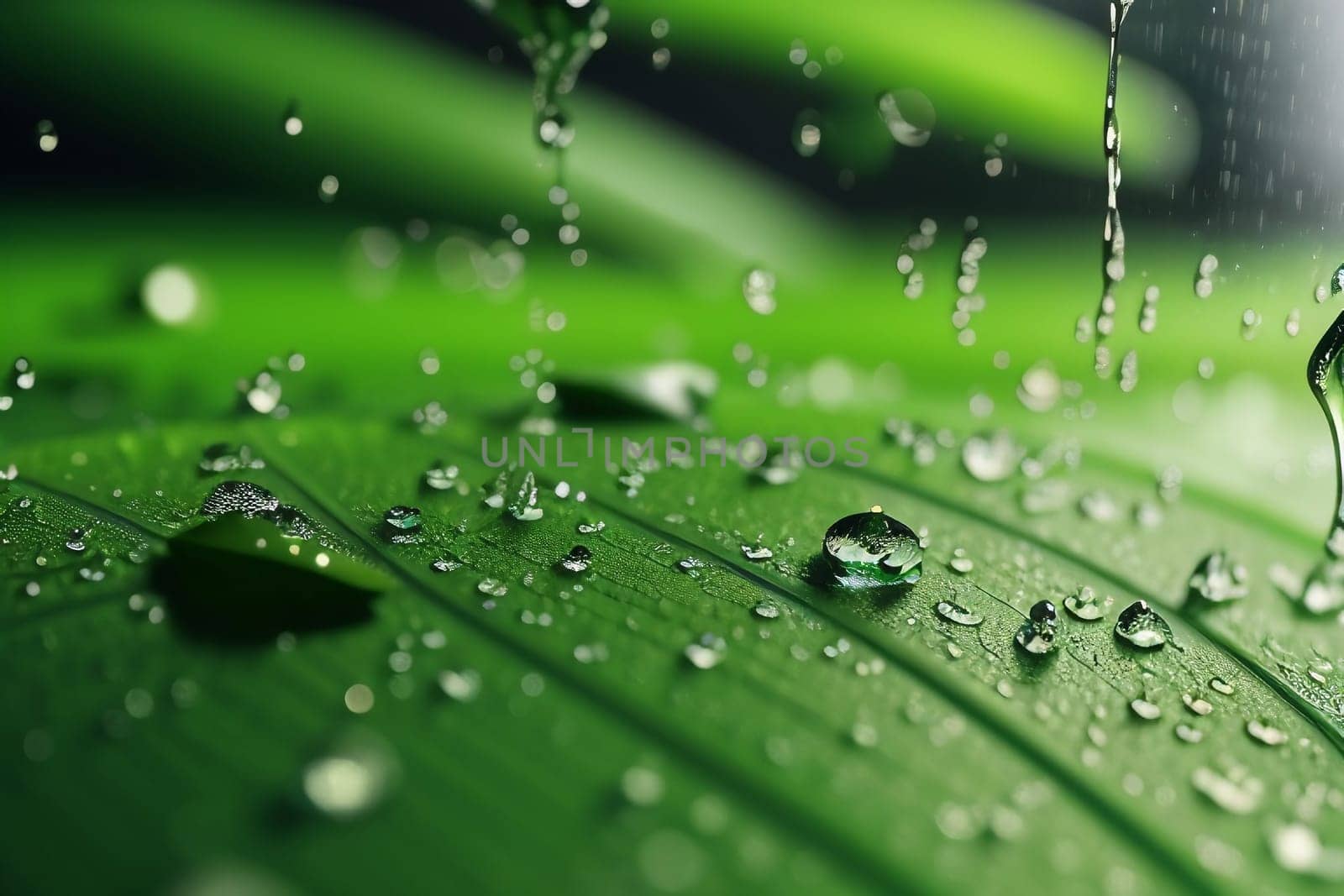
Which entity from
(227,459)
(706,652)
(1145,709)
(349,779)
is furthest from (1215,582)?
(227,459)

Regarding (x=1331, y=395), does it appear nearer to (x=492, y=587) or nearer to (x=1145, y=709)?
(x=1145, y=709)

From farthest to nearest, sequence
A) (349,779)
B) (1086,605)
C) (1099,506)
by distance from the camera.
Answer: (1099,506) → (1086,605) → (349,779)

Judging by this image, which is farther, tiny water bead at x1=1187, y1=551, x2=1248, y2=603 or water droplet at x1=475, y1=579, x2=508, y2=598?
tiny water bead at x1=1187, y1=551, x2=1248, y2=603

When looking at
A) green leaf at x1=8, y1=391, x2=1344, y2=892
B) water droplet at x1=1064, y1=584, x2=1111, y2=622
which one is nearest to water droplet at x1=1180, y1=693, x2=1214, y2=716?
green leaf at x1=8, y1=391, x2=1344, y2=892

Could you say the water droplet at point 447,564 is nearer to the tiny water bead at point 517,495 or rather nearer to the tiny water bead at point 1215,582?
the tiny water bead at point 517,495

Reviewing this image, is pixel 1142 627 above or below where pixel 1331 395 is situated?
below

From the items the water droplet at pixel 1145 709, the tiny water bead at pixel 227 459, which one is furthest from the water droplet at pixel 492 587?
the water droplet at pixel 1145 709

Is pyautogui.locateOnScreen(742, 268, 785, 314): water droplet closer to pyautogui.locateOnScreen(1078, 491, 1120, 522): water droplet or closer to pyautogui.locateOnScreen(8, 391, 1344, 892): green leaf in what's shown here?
pyautogui.locateOnScreen(1078, 491, 1120, 522): water droplet
